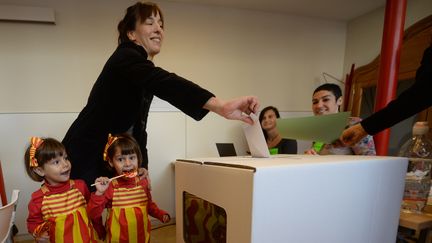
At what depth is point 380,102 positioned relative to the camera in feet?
4.35

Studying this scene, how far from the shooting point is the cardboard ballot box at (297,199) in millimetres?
379

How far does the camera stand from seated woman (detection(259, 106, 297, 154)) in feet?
5.91

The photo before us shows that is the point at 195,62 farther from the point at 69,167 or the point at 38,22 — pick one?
the point at 69,167

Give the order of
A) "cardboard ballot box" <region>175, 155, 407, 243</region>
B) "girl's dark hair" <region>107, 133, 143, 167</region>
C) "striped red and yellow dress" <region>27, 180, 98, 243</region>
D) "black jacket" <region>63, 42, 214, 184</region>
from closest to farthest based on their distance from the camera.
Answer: "cardboard ballot box" <region>175, 155, 407, 243</region> → "black jacket" <region>63, 42, 214, 184</region> → "striped red and yellow dress" <region>27, 180, 98, 243</region> → "girl's dark hair" <region>107, 133, 143, 167</region>

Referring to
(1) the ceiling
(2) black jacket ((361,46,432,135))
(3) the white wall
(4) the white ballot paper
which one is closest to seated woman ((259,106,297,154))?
(3) the white wall

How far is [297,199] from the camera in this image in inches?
16.2

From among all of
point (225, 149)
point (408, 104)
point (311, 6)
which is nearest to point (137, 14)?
point (408, 104)

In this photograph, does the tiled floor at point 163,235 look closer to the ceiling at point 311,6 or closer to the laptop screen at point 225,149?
the laptop screen at point 225,149

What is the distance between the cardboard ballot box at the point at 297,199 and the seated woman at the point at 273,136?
3.74 feet

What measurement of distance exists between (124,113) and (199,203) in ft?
1.20

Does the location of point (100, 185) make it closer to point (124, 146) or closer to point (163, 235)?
point (124, 146)

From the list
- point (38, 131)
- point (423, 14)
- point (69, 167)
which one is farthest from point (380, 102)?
point (38, 131)

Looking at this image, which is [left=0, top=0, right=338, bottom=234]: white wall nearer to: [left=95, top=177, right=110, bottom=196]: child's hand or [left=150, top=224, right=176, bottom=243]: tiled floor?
[left=150, top=224, right=176, bottom=243]: tiled floor

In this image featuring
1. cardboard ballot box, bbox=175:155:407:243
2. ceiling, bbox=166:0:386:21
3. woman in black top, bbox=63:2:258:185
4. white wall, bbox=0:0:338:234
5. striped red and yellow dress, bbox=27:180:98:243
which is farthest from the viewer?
ceiling, bbox=166:0:386:21
